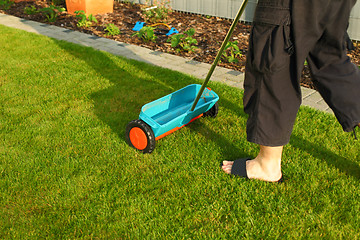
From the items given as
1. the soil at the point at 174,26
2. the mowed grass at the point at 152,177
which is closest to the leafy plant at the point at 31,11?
the soil at the point at 174,26

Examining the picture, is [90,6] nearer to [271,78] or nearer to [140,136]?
[140,136]

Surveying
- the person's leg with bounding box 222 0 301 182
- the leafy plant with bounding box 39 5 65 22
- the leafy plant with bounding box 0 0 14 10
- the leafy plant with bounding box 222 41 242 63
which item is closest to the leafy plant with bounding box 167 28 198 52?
the leafy plant with bounding box 222 41 242 63

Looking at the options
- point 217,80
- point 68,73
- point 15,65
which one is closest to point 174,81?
point 217,80

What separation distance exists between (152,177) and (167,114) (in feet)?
2.37

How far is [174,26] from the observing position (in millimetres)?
7020

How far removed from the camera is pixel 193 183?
2477 millimetres

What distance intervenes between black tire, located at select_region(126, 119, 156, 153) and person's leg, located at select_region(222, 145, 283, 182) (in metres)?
0.77

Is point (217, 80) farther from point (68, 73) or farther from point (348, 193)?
point (348, 193)

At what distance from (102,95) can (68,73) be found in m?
0.85

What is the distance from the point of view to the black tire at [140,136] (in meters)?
Result: 2.73

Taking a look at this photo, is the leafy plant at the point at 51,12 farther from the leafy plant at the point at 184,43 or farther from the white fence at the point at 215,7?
the leafy plant at the point at 184,43

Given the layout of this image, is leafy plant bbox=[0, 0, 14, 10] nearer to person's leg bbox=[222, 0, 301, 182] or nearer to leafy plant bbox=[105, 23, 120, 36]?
leafy plant bbox=[105, 23, 120, 36]

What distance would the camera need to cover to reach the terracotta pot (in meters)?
7.39

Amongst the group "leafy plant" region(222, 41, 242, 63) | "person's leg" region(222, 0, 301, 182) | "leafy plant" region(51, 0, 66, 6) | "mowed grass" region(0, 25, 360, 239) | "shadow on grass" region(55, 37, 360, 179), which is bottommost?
"mowed grass" region(0, 25, 360, 239)
